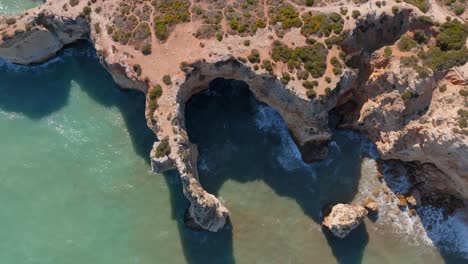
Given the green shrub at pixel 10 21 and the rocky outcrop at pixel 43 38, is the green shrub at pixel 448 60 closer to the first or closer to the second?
the rocky outcrop at pixel 43 38

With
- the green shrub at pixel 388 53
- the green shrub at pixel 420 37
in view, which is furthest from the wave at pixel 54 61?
the green shrub at pixel 420 37

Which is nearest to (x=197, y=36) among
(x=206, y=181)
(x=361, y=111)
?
(x=206, y=181)

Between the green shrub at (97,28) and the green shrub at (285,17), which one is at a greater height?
the green shrub at (285,17)

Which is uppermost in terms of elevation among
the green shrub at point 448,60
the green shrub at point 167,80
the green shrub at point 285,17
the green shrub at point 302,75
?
the green shrub at point 285,17

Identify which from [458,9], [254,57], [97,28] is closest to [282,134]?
[254,57]

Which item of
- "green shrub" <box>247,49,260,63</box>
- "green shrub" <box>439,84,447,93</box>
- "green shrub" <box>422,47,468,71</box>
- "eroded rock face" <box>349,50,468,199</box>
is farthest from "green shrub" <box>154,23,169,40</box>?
"green shrub" <box>439,84,447,93</box>

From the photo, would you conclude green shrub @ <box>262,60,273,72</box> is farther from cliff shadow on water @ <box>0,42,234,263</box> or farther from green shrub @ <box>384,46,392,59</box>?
A: cliff shadow on water @ <box>0,42,234,263</box>

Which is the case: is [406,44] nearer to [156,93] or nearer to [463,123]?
[463,123]
